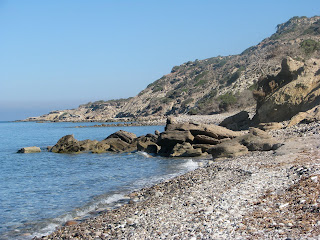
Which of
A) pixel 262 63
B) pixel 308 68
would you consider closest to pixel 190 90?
pixel 262 63

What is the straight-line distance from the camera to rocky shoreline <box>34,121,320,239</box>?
6414 millimetres

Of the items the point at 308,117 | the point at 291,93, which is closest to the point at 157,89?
the point at 291,93

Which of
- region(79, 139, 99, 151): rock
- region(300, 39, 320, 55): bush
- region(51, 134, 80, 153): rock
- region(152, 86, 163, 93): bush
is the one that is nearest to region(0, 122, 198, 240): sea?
region(51, 134, 80, 153): rock

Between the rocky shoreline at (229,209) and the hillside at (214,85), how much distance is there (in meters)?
23.4

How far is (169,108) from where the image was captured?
280 feet

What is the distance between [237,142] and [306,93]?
30.6ft

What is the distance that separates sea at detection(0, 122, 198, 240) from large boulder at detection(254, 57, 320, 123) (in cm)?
965

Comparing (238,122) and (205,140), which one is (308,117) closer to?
(205,140)

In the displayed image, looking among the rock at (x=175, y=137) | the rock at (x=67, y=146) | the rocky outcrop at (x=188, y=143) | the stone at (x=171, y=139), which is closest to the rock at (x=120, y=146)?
the rocky outcrop at (x=188, y=143)

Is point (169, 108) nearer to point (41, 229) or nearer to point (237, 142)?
point (237, 142)

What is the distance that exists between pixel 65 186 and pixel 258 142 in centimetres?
934

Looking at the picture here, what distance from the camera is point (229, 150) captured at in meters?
18.3

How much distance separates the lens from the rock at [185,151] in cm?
2209

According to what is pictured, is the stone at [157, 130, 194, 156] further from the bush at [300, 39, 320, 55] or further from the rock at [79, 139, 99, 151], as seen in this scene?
the bush at [300, 39, 320, 55]
